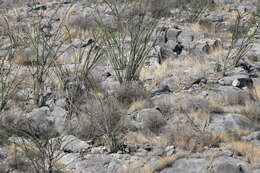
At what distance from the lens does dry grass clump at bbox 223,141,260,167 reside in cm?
593

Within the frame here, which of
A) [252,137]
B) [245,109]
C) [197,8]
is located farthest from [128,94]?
[197,8]

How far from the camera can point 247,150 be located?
613cm

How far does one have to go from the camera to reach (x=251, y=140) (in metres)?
6.58

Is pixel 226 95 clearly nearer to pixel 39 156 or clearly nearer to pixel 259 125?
pixel 259 125

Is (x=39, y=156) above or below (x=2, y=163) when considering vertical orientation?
above

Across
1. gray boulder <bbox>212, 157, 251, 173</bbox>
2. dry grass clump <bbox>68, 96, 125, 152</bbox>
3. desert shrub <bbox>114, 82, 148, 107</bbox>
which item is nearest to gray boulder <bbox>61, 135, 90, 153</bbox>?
dry grass clump <bbox>68, 96, 125, 152</bbox>

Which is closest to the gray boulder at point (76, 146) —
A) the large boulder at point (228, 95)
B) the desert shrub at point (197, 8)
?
the large boulder at point (228, 95)

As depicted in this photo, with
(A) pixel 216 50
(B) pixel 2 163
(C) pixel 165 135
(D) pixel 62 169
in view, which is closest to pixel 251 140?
→ (C) pixel 165 135

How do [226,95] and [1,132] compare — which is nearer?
[1,132]

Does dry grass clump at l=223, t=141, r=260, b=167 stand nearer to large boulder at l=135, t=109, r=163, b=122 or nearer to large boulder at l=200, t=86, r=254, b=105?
large boulder at l=135, t=109, r=163, b=122

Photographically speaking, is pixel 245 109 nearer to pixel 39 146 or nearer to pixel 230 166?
pixel 230 166

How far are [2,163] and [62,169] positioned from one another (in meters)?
0.92

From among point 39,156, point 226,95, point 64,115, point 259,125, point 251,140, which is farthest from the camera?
→ point 226,95

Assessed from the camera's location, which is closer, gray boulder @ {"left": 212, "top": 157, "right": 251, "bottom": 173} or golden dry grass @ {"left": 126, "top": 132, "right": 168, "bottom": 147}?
gray boulder @ {"left": 212, "top": 157, "right": 251, "bottom": 173}
